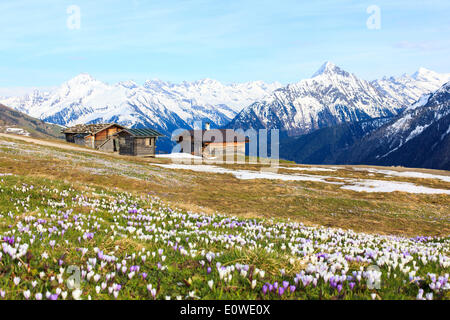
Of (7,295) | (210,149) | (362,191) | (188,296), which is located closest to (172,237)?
(188,296)

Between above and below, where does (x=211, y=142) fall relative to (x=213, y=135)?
below

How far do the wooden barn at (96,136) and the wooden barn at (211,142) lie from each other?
89.0ft

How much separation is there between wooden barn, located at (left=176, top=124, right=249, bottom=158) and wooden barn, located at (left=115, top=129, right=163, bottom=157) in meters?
21.3

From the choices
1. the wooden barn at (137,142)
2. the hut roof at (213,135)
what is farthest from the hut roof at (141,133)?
the hut roof at (213,135)

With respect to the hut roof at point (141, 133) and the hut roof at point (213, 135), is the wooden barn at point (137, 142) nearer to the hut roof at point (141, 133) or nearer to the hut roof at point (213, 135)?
the hut roof at point (141, 133)

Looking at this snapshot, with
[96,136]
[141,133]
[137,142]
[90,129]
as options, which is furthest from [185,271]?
[90,129]

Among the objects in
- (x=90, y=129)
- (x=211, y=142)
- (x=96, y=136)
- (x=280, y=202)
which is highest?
(x=90, y=129)

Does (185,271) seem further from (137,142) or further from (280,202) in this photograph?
(137,142)

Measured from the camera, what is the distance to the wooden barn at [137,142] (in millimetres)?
91500

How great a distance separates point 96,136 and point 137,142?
13.7 m

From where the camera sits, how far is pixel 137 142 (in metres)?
91.4

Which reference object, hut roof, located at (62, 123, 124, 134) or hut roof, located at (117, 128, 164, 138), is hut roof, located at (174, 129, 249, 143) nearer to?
hut roof, located at (117, 128, 164, 138)
